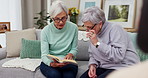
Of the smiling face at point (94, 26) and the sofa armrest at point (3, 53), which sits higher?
the smiling face at point (94, 26)

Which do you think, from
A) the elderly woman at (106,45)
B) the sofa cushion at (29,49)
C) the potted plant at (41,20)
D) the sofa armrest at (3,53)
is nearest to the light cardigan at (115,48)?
the elderly woman at (106,45)

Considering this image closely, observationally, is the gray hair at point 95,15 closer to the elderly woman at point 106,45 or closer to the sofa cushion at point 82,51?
the elderly woman at point 106,45

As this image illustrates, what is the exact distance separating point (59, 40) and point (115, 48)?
2.30ft

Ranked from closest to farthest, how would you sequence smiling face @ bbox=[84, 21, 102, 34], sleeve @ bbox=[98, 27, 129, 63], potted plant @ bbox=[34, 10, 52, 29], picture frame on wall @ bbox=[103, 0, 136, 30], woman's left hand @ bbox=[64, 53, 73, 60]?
sleeve @ bbox=[98, 27, 129, 63] → smiling face @ bbox=[84, 21, 102, 34] → woman's left hand @ bbox=[64, 53, 73, 60] → picture frame on wall @ bbox=[103, 0, 136, 30] → potted plant @ bbox=[34, 10, 52, 29]

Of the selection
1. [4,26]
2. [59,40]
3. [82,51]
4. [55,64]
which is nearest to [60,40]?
[59,40]

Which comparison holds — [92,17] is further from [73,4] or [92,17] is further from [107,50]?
[73,4]

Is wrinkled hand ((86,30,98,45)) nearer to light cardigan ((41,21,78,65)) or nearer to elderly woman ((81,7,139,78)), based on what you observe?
elderly woman ((81,7,139,78))

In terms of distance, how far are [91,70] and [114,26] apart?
432 millimetres

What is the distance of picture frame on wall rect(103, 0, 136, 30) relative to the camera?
2773mm

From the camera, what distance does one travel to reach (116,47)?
1.40 meters

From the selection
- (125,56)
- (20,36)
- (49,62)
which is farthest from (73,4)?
(125,56)

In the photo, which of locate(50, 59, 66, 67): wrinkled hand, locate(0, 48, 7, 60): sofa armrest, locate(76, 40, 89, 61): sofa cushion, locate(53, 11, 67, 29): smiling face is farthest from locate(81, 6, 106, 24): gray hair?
locate(0, 48, 7, 60): sofa armrest

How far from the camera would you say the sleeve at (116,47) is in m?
1.38

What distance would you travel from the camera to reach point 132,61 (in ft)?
4.65
